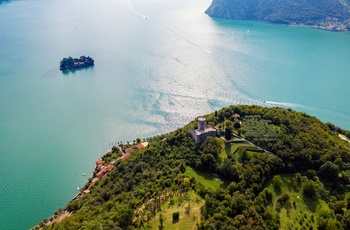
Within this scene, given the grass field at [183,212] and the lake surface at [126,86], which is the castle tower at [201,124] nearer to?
the grass field at [183,212]

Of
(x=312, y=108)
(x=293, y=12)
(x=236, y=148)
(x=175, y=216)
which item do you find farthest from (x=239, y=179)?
(x=293, y=12)

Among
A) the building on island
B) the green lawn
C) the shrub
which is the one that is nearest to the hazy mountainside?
the building on island

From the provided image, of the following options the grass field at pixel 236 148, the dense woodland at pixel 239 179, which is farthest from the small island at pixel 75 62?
the grass field at pixel 236 148

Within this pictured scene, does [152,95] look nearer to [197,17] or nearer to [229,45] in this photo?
[229,45]

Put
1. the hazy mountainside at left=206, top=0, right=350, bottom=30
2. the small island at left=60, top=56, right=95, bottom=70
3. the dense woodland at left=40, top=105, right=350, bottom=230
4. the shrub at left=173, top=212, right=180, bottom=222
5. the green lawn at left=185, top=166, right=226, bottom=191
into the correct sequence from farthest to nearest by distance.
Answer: the hazy mountainside at left=206, top=0, right=350, bottom=30
the small island at left=60, top=56, right=95, bottom=70
the green lawn at left=185, top=166, right=226, bottom=191
the dense woodland at left=40, top=105, right=350, bottom=230
the shrub at left=173, top=212, right=180, bottom=222

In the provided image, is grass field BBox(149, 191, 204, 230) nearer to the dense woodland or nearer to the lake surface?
the dense woodland
